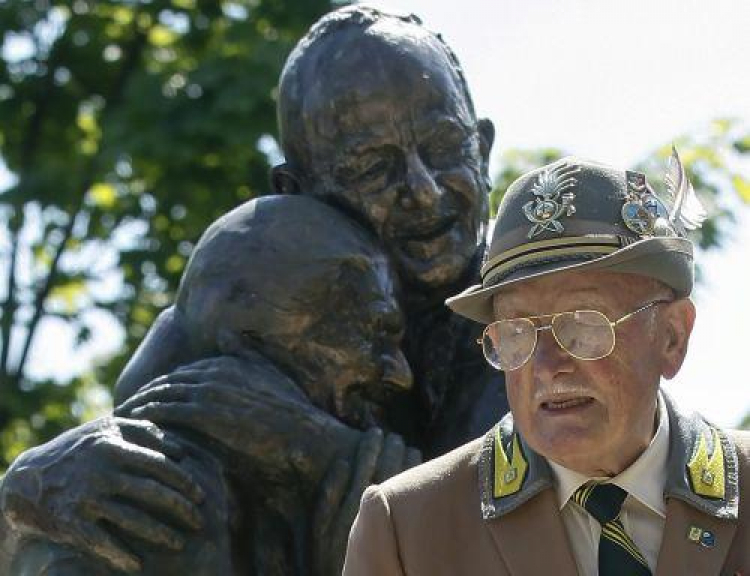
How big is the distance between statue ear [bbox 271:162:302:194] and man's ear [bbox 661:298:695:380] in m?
2.09

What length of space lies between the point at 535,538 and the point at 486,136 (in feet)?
7.56

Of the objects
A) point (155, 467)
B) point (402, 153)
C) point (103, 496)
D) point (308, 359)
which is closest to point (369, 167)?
point (402, 153)

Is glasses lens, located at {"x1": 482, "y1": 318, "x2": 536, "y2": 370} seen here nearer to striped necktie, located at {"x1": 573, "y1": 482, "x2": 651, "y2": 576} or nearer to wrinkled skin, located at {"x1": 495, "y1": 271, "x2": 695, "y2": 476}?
wrinkled skin, located at {"x1": 495, "y1": 271, "x2": 695, "y2": 476}

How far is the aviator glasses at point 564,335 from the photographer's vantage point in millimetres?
3867

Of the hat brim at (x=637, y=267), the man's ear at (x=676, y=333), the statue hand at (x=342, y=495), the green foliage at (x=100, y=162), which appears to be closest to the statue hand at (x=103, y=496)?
the statue hand at (x=342, y=495)

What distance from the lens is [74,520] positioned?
17.1ft

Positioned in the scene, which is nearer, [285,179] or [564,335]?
[564,335]

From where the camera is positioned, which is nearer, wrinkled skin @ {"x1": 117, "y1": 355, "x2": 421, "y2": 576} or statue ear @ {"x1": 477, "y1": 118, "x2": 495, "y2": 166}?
wrinkled skin @ {"x1": 117, "y1": 355, "x2": 421, "y2": 576}

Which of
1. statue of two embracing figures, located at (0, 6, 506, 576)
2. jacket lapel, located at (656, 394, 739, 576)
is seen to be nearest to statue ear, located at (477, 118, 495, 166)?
statue of two embracing figures, located at (0, 6, 506, 576)

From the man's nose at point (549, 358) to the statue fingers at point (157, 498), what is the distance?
164 centimetres

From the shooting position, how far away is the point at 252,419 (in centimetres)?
539

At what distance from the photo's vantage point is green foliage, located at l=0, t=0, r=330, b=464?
1181 centimetres

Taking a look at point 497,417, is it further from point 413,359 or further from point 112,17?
point 112,17

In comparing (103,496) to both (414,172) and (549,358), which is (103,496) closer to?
(414,172)
